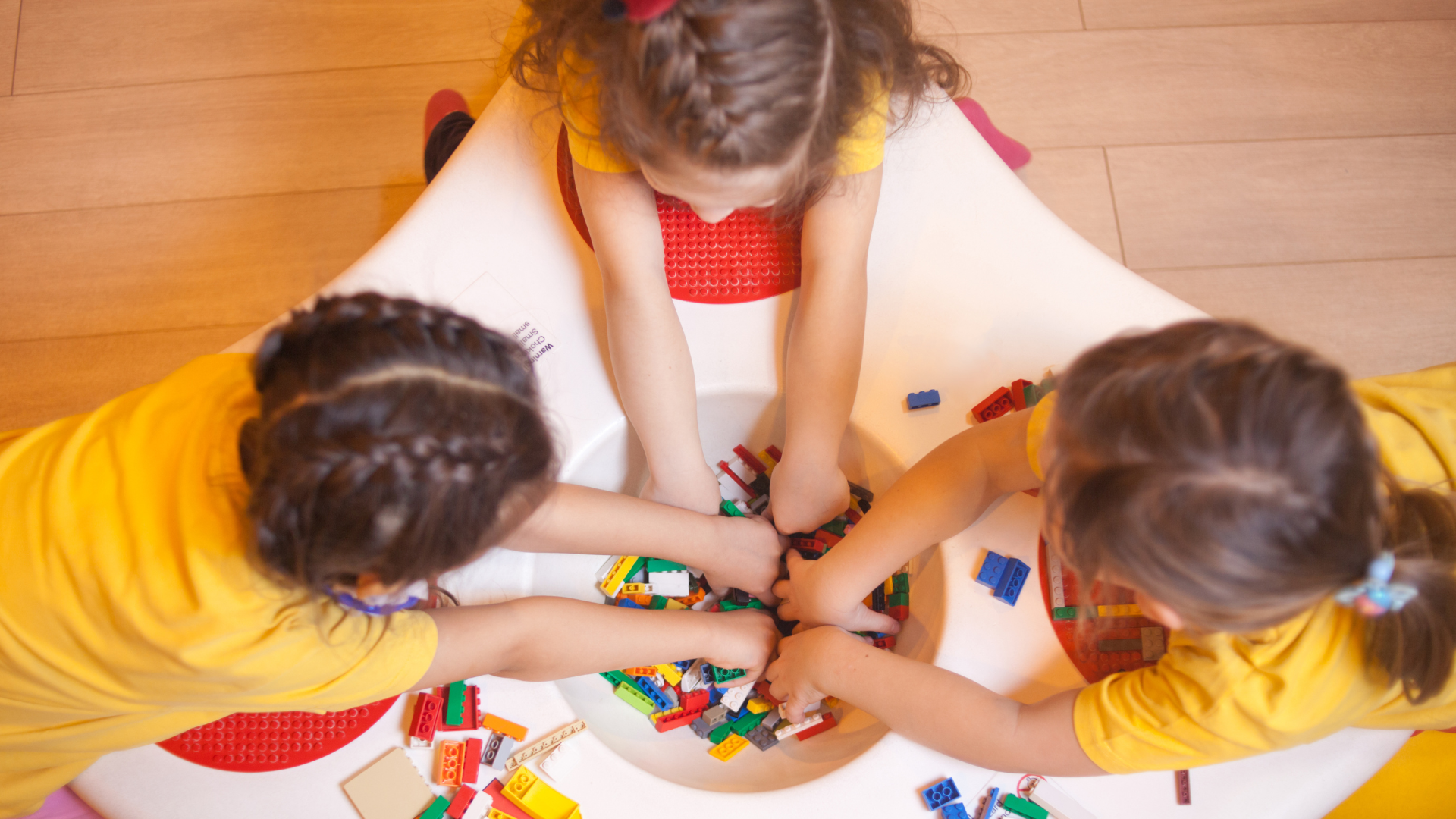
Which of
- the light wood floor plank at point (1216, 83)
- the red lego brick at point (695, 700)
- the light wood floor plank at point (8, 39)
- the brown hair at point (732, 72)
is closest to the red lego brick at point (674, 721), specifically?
the red lego brick at point (695, 700)

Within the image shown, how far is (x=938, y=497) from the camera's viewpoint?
0.68 meters

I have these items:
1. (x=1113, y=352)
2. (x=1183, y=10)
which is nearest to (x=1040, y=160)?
(x=1183, y=10)

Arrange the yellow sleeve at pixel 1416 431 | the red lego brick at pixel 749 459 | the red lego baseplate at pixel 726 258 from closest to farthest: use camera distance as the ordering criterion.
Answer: the yellow sleeve at pixel 1416 431 → the red lego baseplate at pixel 726 258 → the red lego brick at pixel 749 459

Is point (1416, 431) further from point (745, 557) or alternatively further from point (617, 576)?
point (617, 576)

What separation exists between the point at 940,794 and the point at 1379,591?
0.32 m

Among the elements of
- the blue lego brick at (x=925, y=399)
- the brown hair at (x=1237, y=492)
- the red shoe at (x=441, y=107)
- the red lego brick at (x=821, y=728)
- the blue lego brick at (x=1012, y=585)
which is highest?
the red shoe at (x=441, y=107)

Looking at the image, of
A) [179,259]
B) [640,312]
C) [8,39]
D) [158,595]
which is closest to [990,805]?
[640,312]

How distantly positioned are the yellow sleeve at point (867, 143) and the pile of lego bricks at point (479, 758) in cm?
49

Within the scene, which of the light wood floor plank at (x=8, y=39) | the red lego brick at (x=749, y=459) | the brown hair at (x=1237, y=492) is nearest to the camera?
the brown hair at (x=1237, y=492)

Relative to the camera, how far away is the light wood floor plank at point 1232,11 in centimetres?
132

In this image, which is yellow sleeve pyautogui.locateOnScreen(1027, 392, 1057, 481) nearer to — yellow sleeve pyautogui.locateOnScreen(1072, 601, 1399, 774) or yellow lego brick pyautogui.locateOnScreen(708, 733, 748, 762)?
yellow sleeve pyautogui.locateOnScreen(1072, 601, 1399, 774)

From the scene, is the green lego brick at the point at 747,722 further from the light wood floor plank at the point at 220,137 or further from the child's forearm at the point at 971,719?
the light wood floor plank at the point at 220,137

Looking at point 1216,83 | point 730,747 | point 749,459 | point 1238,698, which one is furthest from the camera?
point 1216,83

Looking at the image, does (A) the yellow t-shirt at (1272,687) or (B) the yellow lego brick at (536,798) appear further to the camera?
(B) the yellow lego brick at (536,798)
